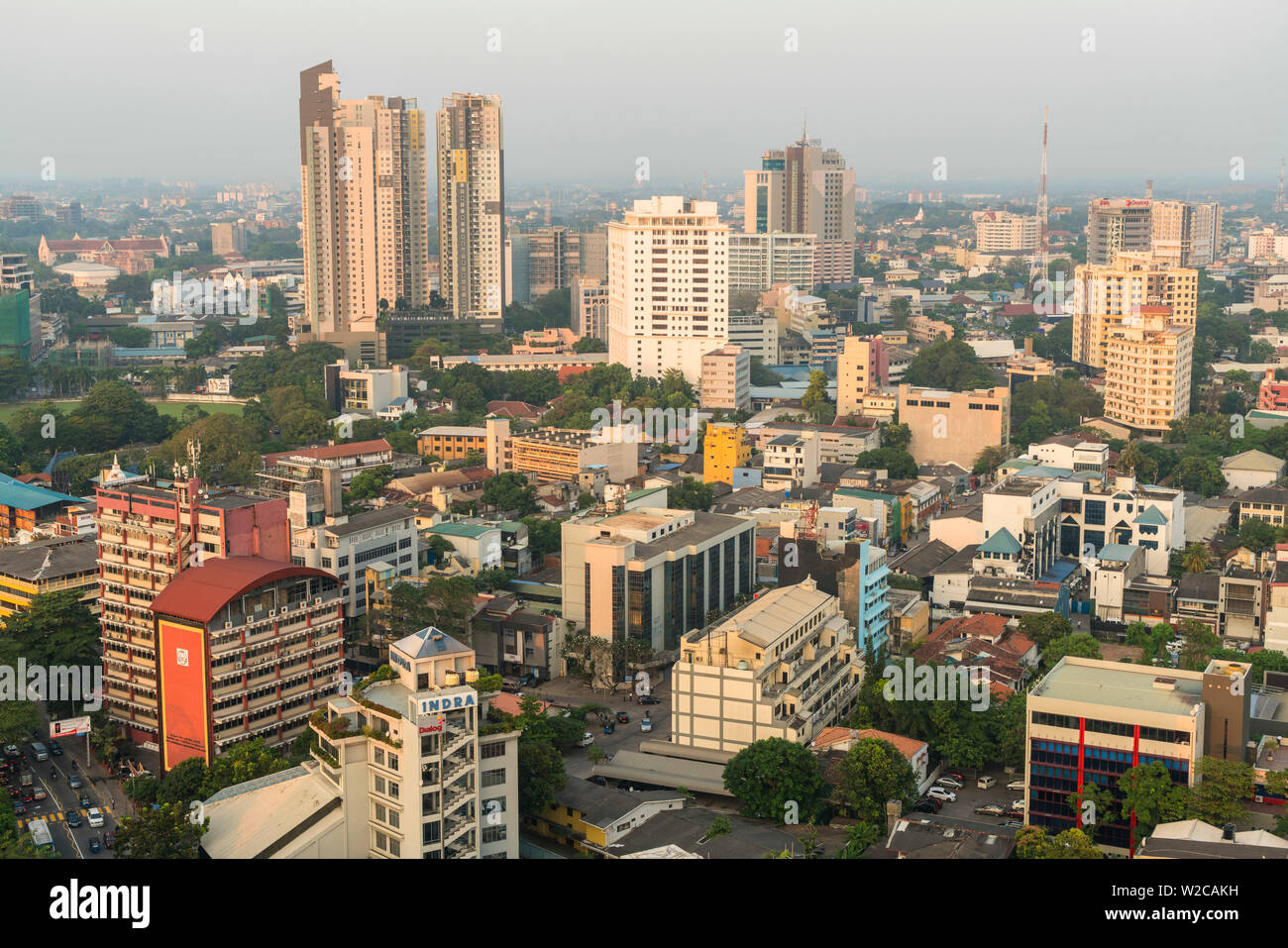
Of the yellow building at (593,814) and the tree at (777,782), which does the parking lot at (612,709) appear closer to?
the yellow building at (593,814)

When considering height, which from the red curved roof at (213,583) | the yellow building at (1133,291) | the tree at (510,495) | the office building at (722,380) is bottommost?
the tree at (510,495)

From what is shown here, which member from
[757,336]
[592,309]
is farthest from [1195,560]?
[592,309]

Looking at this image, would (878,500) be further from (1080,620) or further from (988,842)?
(988,842)

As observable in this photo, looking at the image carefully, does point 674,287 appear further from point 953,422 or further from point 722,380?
point 953,422

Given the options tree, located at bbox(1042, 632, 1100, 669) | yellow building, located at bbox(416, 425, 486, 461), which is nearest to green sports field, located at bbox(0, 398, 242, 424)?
yellow building, located at bbox(416, 425, 486, 461)

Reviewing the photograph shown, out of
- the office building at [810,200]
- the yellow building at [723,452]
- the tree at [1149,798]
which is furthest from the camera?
the office building at [810,200]

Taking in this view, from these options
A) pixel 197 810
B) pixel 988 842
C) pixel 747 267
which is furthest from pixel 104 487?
pixel 747 267

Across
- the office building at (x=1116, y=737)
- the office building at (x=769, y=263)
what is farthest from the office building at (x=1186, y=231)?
the office building at (x=1116, y=737)
